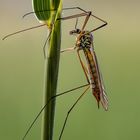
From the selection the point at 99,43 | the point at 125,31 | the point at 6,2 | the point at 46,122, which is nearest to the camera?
the point at 46,122

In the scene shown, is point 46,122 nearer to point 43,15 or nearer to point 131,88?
point 43,15

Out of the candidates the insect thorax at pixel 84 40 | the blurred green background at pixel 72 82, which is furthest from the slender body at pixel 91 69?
the blurred green background at pixel 72 82

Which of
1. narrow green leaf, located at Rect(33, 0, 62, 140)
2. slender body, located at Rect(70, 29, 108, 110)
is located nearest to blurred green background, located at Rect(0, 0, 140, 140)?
slender body, located at Rect(70, 29, 108, 110)

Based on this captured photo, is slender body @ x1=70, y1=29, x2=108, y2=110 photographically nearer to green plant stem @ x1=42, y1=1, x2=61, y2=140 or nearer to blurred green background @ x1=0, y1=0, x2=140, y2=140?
green plant stem @ x1=42, y1=1, x2=61, y2=140

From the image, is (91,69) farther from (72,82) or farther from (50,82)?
(72,82)

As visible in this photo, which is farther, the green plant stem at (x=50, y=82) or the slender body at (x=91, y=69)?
the slender body at (x=91, y=69)

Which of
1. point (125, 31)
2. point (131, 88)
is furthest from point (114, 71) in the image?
point (125, 31)

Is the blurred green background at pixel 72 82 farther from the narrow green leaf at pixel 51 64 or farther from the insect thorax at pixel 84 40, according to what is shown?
the narrow green leaf at pixel 51 64

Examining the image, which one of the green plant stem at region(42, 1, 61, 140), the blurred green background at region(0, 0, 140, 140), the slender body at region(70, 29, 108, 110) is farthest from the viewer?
the blurred green background at region(0, 0, 140, 140)
